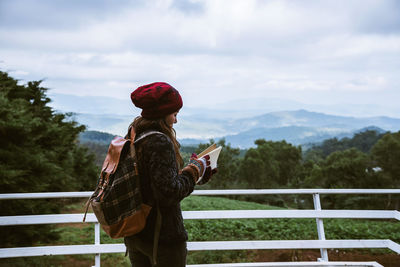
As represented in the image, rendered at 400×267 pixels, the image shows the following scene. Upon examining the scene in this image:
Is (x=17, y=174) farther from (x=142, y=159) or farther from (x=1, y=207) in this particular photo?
(x=142, y=159)

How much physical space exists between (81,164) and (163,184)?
53.2 ft

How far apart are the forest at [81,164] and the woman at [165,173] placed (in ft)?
2.47

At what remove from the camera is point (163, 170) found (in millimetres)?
1836

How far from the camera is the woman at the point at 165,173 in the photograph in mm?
1863

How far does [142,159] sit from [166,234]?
0.41m

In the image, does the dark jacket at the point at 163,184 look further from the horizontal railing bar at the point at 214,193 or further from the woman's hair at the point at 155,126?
the horizontal railing bar at the point at 214,193

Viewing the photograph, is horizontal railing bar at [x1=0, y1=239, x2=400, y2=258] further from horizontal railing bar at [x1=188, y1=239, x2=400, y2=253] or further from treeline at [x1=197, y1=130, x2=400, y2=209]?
treeline at [x1=197, y1=130, x2=400, y2=209]

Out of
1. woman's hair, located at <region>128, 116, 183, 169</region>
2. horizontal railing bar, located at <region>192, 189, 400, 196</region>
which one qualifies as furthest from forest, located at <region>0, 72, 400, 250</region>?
woman's hair, located at <region>128, 116, 183, 169</region>

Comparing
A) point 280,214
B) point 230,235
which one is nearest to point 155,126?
point 280,214

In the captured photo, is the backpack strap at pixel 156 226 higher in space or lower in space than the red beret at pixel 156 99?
lower

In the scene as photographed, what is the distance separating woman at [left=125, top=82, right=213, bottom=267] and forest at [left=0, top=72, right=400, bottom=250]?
752 mm

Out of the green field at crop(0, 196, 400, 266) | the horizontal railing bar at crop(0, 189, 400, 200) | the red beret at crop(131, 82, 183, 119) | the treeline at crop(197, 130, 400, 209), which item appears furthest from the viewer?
the treeline at crop(197, 130, 400, 209)

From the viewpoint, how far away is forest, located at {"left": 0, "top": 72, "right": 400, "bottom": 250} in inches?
280

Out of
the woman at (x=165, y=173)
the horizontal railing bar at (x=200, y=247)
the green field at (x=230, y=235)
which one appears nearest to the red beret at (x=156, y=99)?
the woman at (x=165, y=173)
